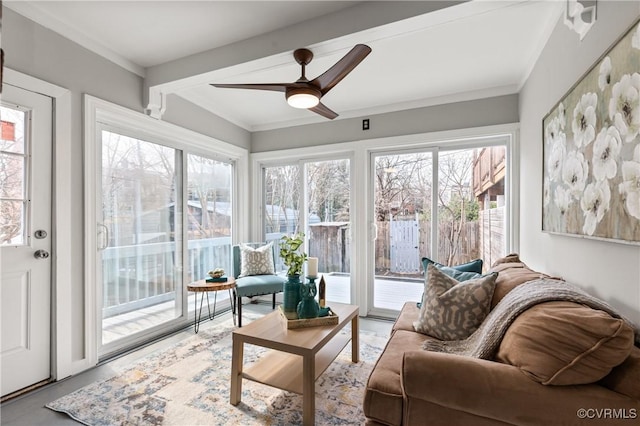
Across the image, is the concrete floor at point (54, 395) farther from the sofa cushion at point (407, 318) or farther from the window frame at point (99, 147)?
the sofa cushion at point (407, 318)

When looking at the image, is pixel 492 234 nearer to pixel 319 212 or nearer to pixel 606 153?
pixel 319 212

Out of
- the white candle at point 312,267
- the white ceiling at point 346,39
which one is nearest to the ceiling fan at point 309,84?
the white ceiling at point 346,39

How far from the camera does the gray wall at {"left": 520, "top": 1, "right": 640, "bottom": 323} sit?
1.27 metres

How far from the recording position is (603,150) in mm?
1375

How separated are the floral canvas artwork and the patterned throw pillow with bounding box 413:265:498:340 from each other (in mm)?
571

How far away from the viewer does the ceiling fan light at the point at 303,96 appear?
2.09 meters

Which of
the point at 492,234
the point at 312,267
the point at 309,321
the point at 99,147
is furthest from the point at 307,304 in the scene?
the point at 492,234

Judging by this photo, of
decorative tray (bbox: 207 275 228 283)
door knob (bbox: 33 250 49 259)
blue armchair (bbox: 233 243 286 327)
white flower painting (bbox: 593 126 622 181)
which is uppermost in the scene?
white flower painting (bbox: 593 126 622 181)

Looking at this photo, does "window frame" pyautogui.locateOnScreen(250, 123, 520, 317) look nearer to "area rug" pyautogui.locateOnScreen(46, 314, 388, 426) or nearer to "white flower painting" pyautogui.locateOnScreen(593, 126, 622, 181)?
"area rug" pyautogui.locateOnScreen(46, 314, 388, 426)

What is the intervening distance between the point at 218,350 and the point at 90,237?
1.42m

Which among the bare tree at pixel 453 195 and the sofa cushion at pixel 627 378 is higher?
the bare tree at pixel 453 195

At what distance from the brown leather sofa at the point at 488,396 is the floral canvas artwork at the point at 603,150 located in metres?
0.56

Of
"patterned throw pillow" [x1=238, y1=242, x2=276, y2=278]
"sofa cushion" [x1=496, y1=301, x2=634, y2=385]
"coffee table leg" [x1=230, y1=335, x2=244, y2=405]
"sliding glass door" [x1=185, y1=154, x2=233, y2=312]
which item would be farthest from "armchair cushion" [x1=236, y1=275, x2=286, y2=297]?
"sofa cushion" [x1=496, y1=301, x2=634, y2=385]

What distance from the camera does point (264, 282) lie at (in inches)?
140
